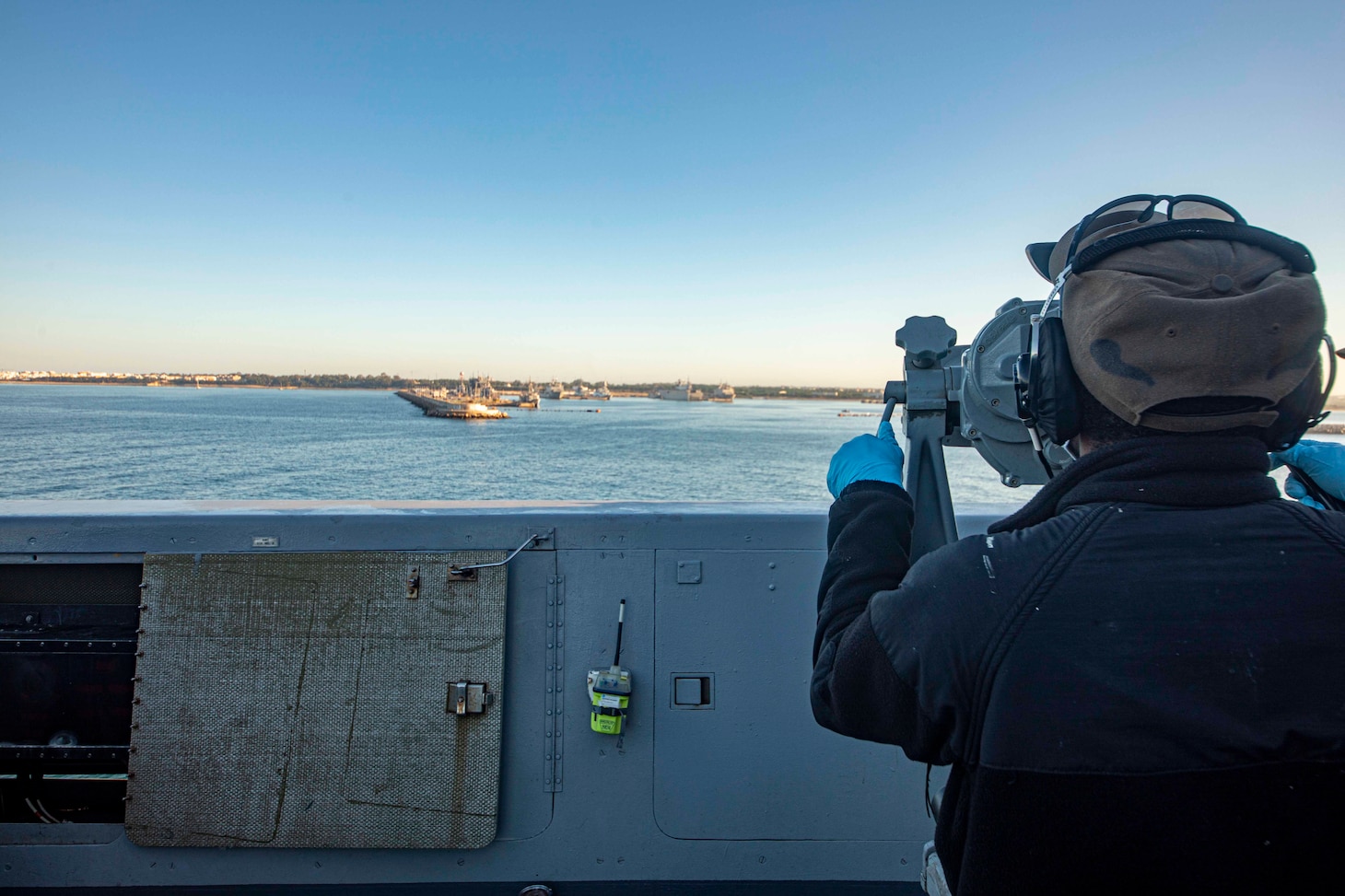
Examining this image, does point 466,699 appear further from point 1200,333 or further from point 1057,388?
point 1200,333

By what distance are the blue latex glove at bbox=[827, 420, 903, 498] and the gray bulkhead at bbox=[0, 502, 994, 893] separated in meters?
1.14

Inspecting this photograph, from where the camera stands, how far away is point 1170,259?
3.40ft

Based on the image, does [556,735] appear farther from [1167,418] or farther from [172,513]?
[1167,418]

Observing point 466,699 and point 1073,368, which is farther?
point 466,699

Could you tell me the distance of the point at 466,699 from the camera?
8.43 feet

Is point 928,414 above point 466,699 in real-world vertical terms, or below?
above

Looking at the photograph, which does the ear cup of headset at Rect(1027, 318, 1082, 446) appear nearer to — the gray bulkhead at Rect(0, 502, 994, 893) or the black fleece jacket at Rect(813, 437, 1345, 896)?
the black fleece jacket at Rect(813, 437, 1345, 896)

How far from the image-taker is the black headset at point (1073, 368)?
1.03 metres

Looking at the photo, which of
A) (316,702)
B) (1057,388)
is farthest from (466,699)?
(1057,388)

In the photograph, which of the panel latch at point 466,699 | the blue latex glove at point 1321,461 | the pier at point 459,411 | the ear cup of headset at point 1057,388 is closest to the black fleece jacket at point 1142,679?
the ear cup of headset at point 1057,388

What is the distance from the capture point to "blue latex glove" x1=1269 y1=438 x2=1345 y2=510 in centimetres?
157

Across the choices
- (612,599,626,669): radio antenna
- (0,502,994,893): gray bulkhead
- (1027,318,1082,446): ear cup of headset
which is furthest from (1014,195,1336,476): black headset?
(612,599,626,669): radio antenna

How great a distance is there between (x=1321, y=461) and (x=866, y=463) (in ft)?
3.14

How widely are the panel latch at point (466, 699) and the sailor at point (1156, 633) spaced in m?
1.75
